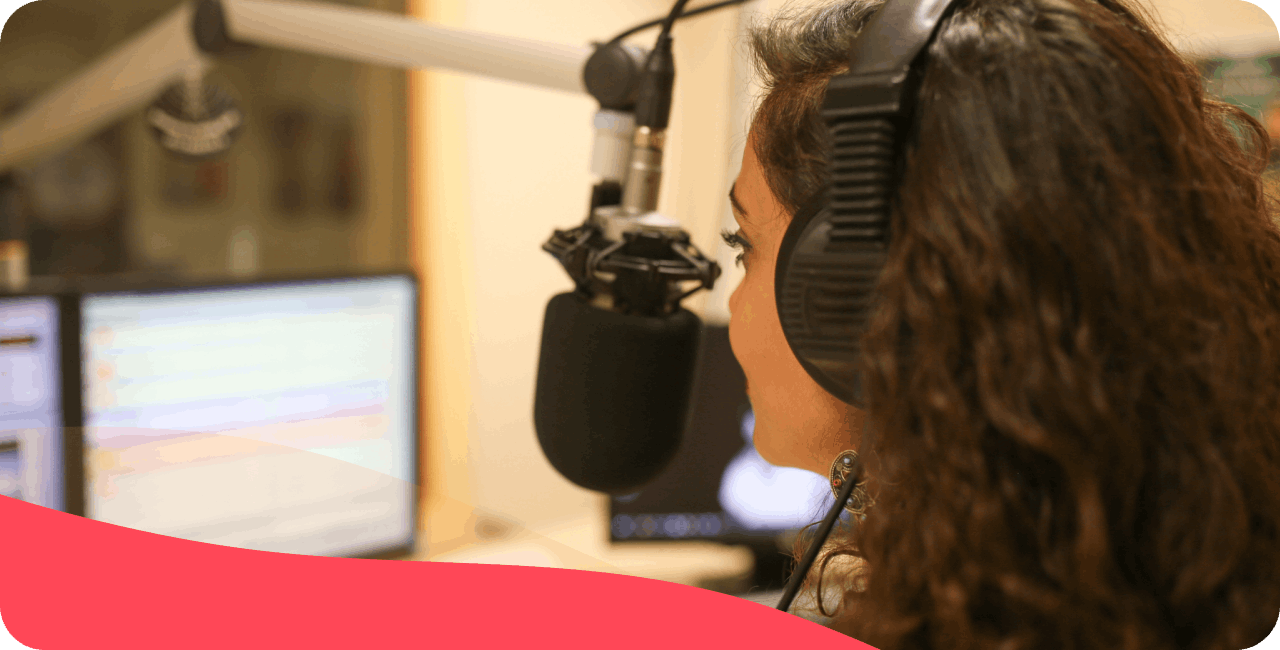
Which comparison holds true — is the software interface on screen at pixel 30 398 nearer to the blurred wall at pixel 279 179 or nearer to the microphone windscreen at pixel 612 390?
the microphone windscreen at pixel 612 390

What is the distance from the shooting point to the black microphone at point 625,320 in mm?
396

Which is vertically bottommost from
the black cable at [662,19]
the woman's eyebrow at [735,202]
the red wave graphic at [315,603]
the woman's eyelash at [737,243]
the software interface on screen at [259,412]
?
the software interface on screen at [259,412]

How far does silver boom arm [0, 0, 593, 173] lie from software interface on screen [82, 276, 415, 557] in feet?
0.64

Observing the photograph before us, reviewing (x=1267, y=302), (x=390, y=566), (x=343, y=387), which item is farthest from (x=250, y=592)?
(x=343, y=387)

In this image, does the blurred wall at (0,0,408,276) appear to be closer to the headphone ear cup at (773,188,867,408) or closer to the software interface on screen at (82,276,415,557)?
the software interface on screen at (82,276,415,557)

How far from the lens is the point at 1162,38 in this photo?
0.36 meters

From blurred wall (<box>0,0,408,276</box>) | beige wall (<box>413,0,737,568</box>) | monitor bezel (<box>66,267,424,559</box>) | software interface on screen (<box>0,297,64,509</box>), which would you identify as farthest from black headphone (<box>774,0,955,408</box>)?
blurred wall (<box>0,0,408,276</box>)

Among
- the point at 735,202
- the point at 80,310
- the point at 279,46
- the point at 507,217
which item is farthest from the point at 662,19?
the point at 507,217

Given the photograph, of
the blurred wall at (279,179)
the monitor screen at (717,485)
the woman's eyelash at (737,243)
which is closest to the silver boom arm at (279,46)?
the woman's eyelash at (737,243)

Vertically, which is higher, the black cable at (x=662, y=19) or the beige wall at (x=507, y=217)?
the black cable at (x=662, y=19)

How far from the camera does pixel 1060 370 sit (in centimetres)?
26

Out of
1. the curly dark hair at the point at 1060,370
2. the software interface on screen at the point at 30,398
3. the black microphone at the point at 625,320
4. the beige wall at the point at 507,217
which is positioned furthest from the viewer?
the beige wall at the point at 507,217

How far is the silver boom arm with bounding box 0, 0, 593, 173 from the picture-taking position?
0.49 m

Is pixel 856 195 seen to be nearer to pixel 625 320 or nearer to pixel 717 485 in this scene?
pixel 625 320
